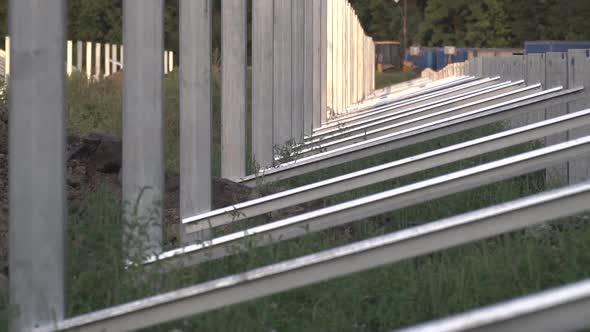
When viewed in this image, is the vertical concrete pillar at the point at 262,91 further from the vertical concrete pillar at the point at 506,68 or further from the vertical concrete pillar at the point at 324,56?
the vertical concrete pillar at the point at 324,56

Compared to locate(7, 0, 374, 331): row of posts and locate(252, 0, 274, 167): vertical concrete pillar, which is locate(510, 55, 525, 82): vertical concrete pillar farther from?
locate(7, 0, 374, 331): row of posts

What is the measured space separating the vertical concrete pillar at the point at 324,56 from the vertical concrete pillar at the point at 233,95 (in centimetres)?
788

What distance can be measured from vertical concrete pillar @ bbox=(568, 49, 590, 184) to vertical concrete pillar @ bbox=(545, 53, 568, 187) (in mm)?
85

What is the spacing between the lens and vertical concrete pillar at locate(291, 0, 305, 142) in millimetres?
12359

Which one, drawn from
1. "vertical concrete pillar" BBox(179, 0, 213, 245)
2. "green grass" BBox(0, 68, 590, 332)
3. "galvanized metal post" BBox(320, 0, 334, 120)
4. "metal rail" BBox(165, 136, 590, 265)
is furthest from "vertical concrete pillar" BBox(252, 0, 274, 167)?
"galvanized metal post" BBox(320, 0, 334, 120)

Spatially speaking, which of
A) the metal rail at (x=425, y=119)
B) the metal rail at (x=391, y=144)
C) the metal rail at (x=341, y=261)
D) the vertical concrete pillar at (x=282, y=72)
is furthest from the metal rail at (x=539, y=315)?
the vertical concrete pillar at (x=282, y=72)

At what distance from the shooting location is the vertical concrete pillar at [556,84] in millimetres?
8584

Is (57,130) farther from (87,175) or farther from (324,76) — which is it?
(324,76)

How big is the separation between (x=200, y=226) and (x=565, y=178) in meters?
3.20

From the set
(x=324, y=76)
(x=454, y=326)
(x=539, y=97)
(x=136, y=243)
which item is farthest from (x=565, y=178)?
(x=324, y=76)

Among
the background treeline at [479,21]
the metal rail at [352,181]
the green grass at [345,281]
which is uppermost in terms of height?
the background treeline at [479,21]

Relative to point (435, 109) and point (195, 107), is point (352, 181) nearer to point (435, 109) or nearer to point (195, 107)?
point (195, 107)

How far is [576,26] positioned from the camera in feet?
244

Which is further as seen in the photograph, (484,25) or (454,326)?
(484,25)
